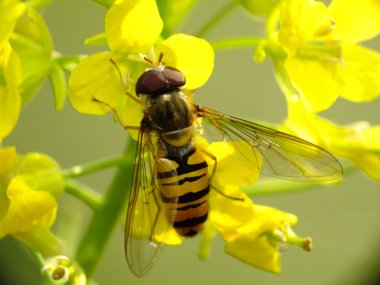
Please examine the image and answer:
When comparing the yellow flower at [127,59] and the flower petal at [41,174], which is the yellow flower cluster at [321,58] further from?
the flower petal at [41,174]

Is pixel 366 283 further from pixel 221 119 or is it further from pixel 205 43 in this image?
pixel 205 43

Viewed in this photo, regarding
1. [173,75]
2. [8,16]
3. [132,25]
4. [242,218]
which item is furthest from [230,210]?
[8,16]

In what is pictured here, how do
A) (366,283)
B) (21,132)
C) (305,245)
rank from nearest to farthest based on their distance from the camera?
(305,245), (366,283), (21,132)

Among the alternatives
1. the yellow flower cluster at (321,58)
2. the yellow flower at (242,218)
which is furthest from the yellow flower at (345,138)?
the yellow flower at (242,218)

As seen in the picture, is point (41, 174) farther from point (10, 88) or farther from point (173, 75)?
point (173, 75)

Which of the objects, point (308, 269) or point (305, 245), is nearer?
point (305, 245)

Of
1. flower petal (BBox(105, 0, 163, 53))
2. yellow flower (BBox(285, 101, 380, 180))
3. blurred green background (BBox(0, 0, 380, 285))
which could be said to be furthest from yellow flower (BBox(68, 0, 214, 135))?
blurred green background (BBox(0, 0, 380, 285))

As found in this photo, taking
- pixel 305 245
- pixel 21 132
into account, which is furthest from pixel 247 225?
pixel 21 132
